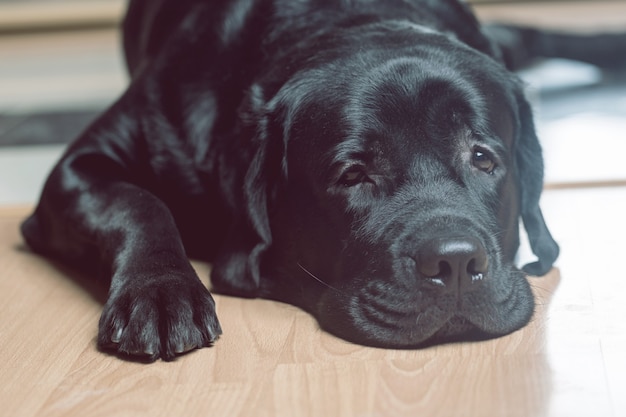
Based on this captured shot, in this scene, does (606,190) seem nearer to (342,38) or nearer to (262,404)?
(342,38)

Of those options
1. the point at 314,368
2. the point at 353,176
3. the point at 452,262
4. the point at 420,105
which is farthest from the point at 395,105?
the point at 314,368

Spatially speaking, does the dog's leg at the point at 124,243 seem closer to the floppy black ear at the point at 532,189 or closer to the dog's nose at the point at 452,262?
→ the dog's nose at the point at 452,262

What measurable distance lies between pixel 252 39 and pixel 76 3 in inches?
186

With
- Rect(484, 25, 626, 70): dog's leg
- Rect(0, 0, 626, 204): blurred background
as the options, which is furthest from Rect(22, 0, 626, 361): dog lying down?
Rect(484, 25, 626, 70): dog's leg

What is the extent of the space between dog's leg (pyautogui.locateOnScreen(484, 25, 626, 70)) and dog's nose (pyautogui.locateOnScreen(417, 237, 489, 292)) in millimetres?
2724

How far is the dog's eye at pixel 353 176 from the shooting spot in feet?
6.03

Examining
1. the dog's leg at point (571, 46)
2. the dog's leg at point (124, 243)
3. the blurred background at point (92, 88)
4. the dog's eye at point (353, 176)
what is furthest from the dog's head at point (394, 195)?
the dog's leg at point (571, 46)

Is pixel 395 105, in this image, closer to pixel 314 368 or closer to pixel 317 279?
pixel 317 279

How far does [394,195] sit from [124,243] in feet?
1.79

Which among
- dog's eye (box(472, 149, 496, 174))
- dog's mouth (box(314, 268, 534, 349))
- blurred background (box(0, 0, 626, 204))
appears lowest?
blurred background (box(0, 0, 626, 204))

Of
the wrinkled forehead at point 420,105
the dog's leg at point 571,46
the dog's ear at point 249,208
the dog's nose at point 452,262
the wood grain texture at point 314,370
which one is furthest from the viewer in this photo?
the dog's leg at point 571,46

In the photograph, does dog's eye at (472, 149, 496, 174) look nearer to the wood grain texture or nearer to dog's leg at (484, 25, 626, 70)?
the wood grain texture

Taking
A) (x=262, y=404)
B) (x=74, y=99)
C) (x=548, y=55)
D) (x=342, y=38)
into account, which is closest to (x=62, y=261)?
(x=342, y=38)

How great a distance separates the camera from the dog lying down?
171cm
